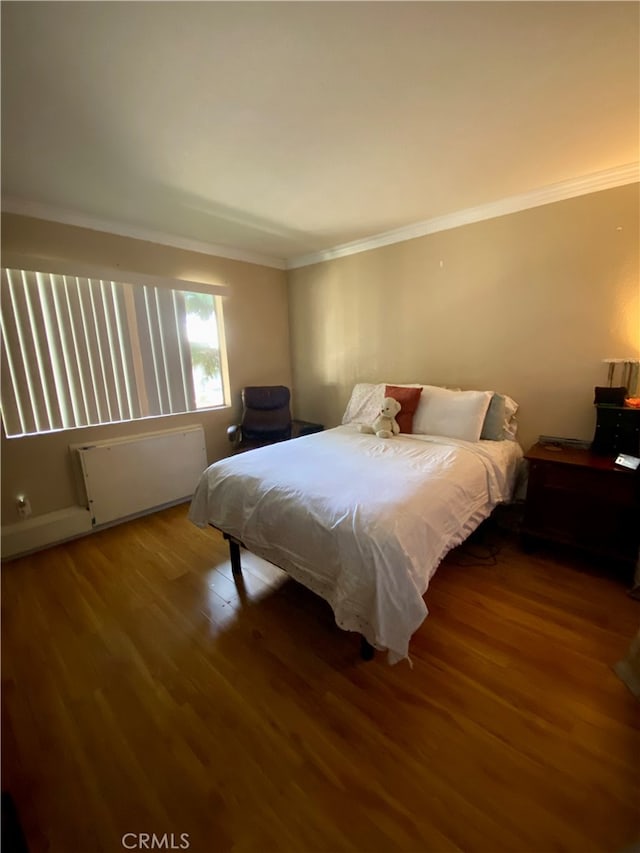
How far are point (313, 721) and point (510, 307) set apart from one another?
284cm

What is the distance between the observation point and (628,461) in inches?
76.0

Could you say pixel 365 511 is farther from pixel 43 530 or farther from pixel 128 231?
pixel 128 231

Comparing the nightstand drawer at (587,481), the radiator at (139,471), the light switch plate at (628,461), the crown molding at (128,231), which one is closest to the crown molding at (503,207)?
the crown molding at (128,231)

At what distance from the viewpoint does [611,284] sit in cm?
223

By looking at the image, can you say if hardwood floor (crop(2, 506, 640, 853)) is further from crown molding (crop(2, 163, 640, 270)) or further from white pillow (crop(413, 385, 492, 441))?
crown molding (crop(2, 163, 640, 270))

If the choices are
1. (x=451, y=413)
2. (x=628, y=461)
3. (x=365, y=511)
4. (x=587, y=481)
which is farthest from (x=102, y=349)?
(x=628, y=461)

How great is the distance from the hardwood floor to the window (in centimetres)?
131

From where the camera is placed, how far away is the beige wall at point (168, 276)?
242 centimetres

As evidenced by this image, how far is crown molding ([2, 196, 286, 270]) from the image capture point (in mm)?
2312

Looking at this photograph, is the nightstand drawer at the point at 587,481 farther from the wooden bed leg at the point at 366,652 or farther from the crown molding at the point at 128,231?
the crown molding at the point at 128,231

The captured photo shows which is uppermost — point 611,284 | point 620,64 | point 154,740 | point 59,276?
point 620,64

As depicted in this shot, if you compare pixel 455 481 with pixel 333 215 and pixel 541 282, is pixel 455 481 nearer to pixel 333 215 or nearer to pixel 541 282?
pixel 541 282

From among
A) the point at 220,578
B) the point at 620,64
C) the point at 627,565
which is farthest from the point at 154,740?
the point at 620,64

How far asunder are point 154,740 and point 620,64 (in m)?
3.09
